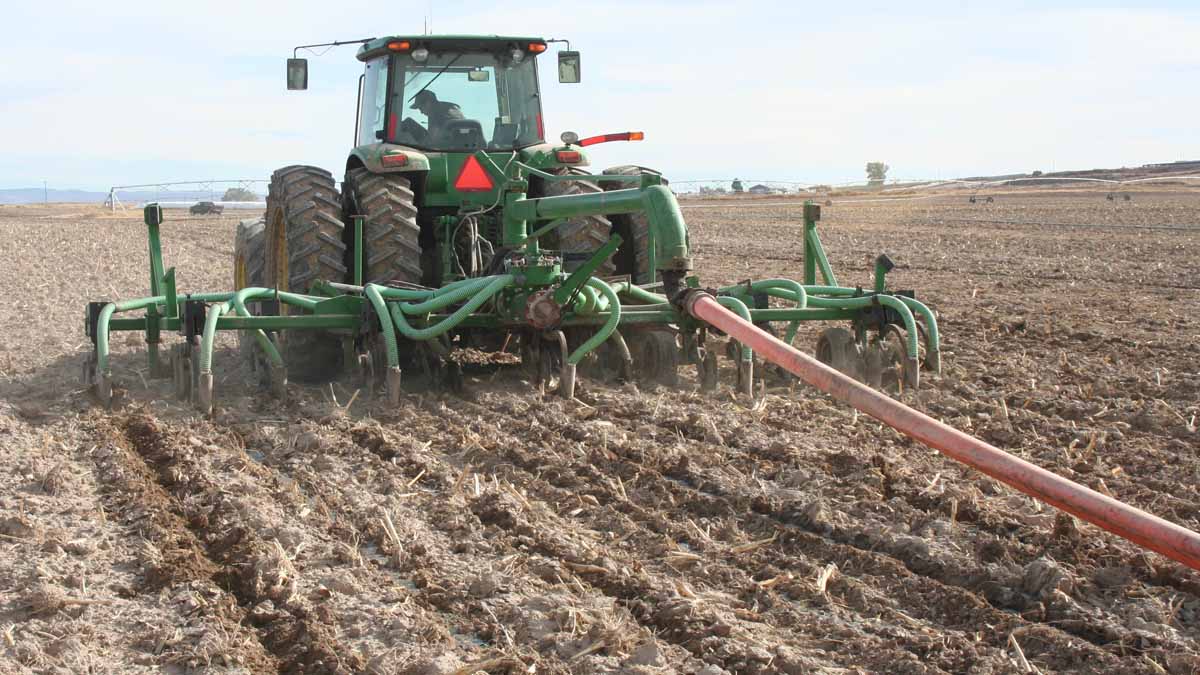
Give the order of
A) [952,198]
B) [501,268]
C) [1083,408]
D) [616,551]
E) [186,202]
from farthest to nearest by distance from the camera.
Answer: [186,202], [952,198], [501,268], [1083,408], [616,551]

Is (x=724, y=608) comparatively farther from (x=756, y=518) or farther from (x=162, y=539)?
(x=162, y=539)

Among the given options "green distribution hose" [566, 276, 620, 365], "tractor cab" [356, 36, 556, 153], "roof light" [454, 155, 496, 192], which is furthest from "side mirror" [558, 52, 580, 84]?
"green distribution hose" [566, 276, 620, 365]

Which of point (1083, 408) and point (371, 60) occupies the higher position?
point (371, 60)

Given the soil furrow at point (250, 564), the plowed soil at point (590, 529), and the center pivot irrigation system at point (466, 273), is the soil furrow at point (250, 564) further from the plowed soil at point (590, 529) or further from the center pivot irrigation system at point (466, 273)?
the center pivot irrigation system at point (466, 273)

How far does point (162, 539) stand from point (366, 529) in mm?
641

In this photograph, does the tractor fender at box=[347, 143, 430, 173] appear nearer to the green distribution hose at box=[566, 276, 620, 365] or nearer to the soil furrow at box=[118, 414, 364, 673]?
the green distribution hose at box=[566, 276, 620, 365]

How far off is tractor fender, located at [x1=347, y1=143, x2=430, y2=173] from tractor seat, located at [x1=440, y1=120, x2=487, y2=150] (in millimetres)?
223

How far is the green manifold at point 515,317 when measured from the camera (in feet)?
20.9

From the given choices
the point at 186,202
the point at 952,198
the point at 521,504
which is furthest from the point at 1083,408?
the point at 186,202

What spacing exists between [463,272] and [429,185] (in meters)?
0.54

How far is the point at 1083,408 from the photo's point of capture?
20.0 feet

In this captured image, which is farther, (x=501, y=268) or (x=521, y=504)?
(x=501, y=268)

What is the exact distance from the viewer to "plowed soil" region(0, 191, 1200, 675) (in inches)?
133

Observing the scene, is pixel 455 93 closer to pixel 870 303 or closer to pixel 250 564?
pixel 870 303
